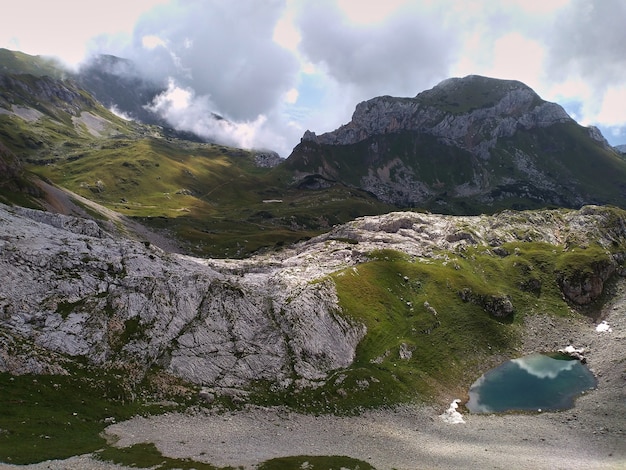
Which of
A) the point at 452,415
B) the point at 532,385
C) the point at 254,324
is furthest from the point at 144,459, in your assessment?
the point at 532,385

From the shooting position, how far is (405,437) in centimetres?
6625

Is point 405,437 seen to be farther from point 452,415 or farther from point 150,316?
point 150,316

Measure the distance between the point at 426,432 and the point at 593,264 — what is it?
105 meters

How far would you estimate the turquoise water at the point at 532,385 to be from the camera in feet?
268

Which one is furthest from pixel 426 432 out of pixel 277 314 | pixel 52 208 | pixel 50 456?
pixel 52 208

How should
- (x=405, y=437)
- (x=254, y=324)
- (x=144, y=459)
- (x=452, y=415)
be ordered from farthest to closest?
(x=254, y=324), (x=452, y=415), (x=405, y=437), (x=144, y=459)

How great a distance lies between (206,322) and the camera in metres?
82.2

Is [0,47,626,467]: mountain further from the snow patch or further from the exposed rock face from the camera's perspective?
the snow patch

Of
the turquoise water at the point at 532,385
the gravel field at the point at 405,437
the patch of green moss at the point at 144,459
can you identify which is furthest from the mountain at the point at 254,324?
the turquoise water at the point at 532,385

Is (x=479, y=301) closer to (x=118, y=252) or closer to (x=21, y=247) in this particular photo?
(x=118, y=252)

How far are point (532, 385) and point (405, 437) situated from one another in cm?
4016

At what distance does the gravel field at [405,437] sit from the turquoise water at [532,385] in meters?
3.82

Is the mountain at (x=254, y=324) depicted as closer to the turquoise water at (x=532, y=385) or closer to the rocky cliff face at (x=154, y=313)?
the rocky cliff face at (x=154, y=313)

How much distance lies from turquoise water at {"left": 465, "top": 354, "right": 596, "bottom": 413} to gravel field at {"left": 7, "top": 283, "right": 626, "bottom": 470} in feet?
12.5
